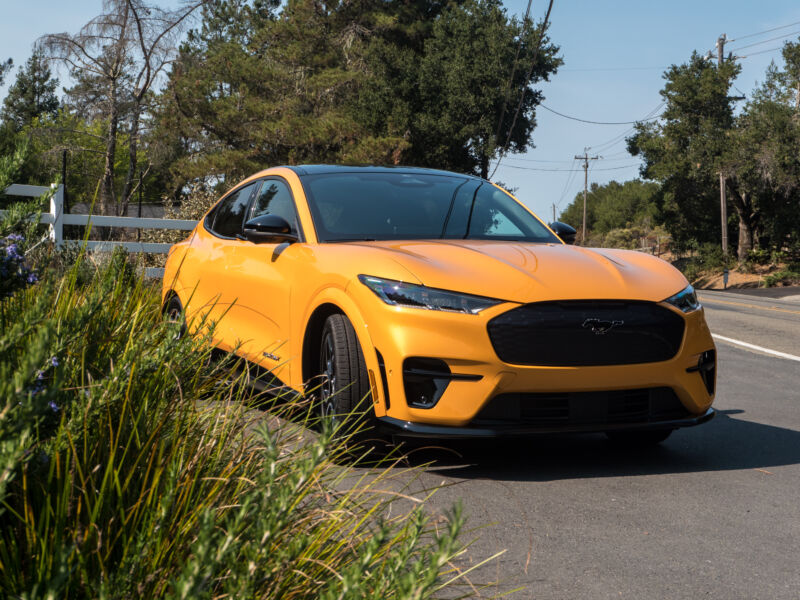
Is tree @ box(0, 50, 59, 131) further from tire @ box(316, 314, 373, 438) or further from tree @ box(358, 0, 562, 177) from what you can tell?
tire @ box(316, 314, 373, 438)

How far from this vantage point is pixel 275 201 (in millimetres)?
6219

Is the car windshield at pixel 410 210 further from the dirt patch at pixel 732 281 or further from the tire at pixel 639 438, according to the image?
the dirt patch at pixel 732 281

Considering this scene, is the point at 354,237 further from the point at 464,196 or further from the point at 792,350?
the point at 792,350

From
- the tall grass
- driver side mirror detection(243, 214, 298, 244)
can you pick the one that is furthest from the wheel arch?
the tall grass

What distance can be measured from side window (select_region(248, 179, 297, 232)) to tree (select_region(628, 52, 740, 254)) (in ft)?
155

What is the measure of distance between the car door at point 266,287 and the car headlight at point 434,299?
100 centimetres

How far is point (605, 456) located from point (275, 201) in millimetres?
2714

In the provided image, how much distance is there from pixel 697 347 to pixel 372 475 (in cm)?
181

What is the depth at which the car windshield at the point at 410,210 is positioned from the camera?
18.5 feet

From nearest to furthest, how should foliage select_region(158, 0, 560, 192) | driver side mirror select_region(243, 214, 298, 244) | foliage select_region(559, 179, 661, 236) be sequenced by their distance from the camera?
1. driver side mirror select_region(243, 214, 298, 244)
2. foliage select_region(158, 0, 560, 192)
3. foliage select_region(559, 179, 661, 236)

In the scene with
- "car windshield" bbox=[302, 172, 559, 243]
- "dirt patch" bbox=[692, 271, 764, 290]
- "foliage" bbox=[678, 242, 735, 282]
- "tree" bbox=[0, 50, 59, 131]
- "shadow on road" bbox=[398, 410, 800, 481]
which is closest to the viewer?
"shadow on road" bbox=[398, 410, 800, 481]

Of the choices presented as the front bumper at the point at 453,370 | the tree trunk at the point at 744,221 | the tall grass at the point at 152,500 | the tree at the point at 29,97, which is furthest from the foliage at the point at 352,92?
the tree at the point at 29,97

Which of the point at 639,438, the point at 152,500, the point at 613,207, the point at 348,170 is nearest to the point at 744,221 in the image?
the point at 348,170

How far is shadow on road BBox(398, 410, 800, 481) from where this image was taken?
15.5ft
